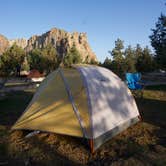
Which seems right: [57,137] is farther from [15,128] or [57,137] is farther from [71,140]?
[15,128]

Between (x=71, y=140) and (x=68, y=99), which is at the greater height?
(x=68, y=99)

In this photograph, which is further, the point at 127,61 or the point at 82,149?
the point at 127,61

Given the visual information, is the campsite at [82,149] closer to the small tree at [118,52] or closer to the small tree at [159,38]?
the small tree at [159,38]

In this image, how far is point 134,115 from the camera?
7422mm

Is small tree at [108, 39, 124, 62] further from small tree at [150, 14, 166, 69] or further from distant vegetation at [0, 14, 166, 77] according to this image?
small tree at [150, 14, 166, 69]

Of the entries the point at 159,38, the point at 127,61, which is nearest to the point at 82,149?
the point at 159,38

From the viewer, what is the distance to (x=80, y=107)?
5.85m

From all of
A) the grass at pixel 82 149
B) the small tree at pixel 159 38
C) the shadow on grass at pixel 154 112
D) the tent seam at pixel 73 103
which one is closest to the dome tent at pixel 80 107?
the tent seam at pixel 73 103

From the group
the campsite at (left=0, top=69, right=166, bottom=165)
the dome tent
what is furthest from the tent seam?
the campsite at (left=0, top=69, right=166, bottom=165)

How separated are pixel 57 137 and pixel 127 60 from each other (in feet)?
137

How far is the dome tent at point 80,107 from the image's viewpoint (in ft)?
18.5

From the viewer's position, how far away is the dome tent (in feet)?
18.5

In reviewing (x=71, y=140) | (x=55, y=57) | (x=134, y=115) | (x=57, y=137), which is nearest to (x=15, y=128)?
(x=57, y=137)

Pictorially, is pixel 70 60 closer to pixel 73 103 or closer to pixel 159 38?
pixel 159 38
